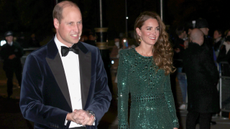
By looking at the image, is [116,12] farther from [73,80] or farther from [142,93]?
[73,80]

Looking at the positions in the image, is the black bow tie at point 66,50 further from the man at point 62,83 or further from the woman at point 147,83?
the woman at point 147,83

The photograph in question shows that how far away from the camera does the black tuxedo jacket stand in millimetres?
2486

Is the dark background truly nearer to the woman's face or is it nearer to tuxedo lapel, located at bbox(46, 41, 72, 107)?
the woman's face

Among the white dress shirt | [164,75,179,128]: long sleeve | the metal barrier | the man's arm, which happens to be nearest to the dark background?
the metal barrier

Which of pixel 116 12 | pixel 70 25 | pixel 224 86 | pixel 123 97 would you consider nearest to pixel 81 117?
pixel 70 25

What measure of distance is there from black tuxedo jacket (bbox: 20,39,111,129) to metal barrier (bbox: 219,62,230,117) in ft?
20.0

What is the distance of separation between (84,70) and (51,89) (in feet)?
1.05

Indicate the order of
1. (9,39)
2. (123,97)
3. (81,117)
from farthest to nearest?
(9,39) < (123,97) < (81,117)

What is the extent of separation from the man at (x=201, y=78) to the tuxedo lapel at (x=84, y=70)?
122 inches

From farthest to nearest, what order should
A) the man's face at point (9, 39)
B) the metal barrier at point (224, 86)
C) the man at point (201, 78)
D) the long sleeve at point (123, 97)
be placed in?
the man's face at point (9, 39)
the metal barrier at point (224, 86)
the man at point (201, 78)
the long sleeve at point (123, 97)

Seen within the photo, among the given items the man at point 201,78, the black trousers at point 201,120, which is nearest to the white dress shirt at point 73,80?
the man at point 201,78

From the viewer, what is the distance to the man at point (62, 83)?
2490 mm

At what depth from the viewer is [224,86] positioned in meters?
8.20

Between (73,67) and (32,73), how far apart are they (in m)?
0.34
